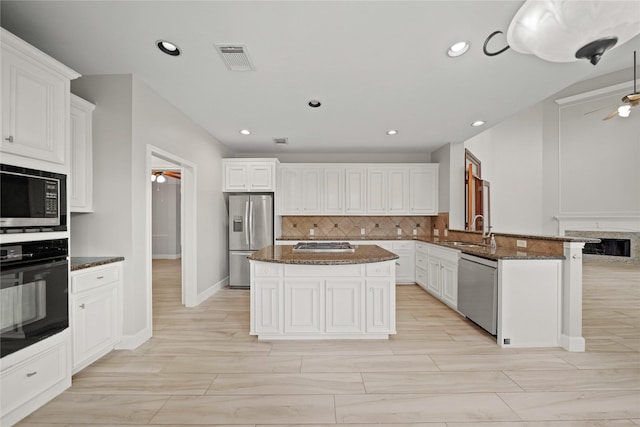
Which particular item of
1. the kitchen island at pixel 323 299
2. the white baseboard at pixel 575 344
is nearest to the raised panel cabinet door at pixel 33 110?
the kitchen island at pixel 323 299

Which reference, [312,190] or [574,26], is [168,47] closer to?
[574,26]

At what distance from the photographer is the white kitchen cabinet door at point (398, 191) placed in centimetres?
577

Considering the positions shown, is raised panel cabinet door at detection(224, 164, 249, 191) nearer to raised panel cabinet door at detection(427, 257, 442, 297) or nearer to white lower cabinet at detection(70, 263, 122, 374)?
white lower cabinet at detection(70, 263, 122, 374)

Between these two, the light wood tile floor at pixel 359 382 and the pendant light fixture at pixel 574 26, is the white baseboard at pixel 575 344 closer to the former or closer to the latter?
the light wood tile floor at pixel 359 382

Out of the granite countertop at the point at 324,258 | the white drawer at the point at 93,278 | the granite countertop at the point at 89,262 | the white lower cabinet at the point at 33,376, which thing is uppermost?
the granite countertop at the point at 89,262

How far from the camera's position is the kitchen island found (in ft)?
9.62

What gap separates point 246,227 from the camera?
521cm

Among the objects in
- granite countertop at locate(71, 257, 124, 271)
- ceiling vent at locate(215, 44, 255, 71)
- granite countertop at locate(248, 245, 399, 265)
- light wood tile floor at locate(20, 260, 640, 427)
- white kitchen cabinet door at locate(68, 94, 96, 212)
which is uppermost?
ceiling vent at locate(215, 44, 255, 71)

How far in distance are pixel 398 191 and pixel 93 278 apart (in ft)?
16.2

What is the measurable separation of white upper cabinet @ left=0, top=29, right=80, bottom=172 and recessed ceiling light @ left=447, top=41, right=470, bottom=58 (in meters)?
2.90

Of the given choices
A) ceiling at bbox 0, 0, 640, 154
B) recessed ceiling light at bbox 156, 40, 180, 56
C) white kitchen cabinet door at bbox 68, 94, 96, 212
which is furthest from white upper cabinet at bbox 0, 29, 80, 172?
recessed ceiling light at bbox 156, 40, 180, 56

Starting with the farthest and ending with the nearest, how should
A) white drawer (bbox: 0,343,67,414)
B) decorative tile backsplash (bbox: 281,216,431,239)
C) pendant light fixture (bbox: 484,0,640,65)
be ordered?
decorative tile backsplash (bbox: 281,216,431,239) → white drawer (bbox: 0,343,67,414) → pendant light fixture (bbox: 484,0,640,65)

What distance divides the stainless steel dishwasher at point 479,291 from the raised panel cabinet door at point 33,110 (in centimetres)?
386

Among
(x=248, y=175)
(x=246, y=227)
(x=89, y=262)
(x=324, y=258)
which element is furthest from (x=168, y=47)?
(x=246, y=227)
